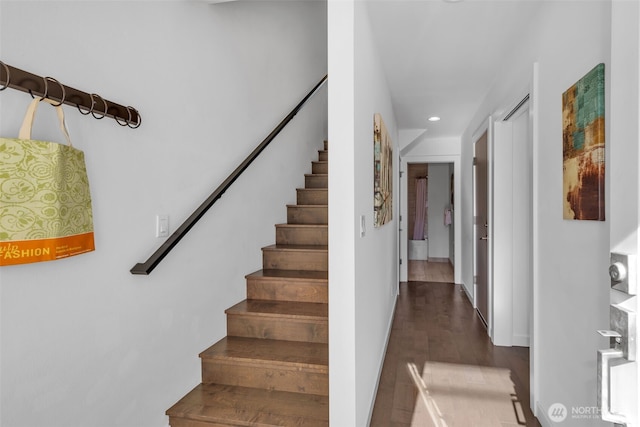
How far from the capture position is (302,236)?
123 inches

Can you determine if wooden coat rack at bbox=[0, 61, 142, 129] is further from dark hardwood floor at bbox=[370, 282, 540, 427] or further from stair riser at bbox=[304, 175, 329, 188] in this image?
stair riser at bbox=[304, 175, 329, 188]

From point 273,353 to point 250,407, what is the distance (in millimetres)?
305

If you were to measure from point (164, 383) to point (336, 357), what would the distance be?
2.88ft

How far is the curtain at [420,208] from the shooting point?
29.7 ft

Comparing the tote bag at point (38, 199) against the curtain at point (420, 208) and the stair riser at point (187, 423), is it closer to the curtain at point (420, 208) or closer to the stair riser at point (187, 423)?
the stair riser at point (187, 423)

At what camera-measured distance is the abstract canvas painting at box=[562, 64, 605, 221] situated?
143cm

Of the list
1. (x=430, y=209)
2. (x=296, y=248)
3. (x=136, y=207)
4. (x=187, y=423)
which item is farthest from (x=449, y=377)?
(x=430, y=209)

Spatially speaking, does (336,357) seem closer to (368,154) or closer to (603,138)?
(368,154)

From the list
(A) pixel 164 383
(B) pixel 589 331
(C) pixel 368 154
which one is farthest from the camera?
(C) pixel 368 154

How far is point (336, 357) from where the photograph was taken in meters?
1.68

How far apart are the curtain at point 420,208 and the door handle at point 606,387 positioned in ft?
26.9

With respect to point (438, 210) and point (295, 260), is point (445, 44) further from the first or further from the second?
point (438, 210)

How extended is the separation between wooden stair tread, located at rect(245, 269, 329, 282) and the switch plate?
0.92 meters

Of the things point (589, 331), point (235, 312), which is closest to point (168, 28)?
point (235, 312)
